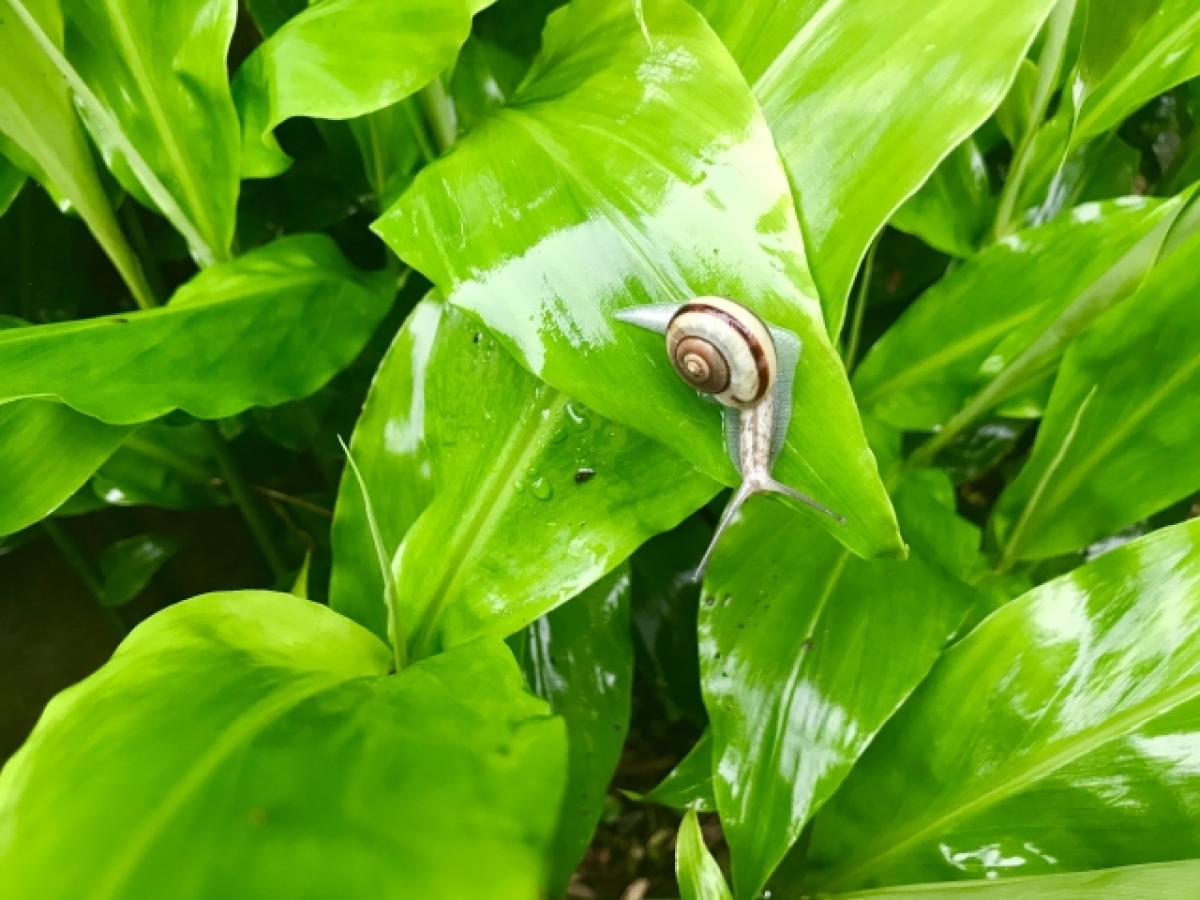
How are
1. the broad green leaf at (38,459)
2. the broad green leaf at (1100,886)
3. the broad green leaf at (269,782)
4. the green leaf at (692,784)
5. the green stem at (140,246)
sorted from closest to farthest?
1. the broad green leaf at (269,782)
2. the broad green leaf at (1100,886)
3. the broad green leaf at (38,459)
4. the green leaf at (692,784)
5. the green stem at (140,246)

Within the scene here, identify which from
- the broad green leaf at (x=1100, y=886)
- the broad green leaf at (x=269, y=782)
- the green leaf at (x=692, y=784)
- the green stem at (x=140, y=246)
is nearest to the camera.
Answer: the broad green leaf at (x=269, y=782)

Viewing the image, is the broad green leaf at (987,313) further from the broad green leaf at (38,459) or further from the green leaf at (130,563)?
the green leaf at (130,563)

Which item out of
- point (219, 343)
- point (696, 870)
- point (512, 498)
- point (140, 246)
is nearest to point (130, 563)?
point (140, 246)

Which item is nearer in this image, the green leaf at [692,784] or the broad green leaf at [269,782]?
the broad green leaf at [269,782]

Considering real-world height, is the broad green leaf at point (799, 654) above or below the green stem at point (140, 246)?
below

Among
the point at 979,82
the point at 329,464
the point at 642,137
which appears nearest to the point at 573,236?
the point at 642,137

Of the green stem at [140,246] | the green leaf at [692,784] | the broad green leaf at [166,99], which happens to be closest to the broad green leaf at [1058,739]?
the green leaf at [692,784]

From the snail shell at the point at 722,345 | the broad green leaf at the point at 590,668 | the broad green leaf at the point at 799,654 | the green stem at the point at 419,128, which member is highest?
the green stem at the point at 419,128

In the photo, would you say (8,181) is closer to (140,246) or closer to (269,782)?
(140,246)
